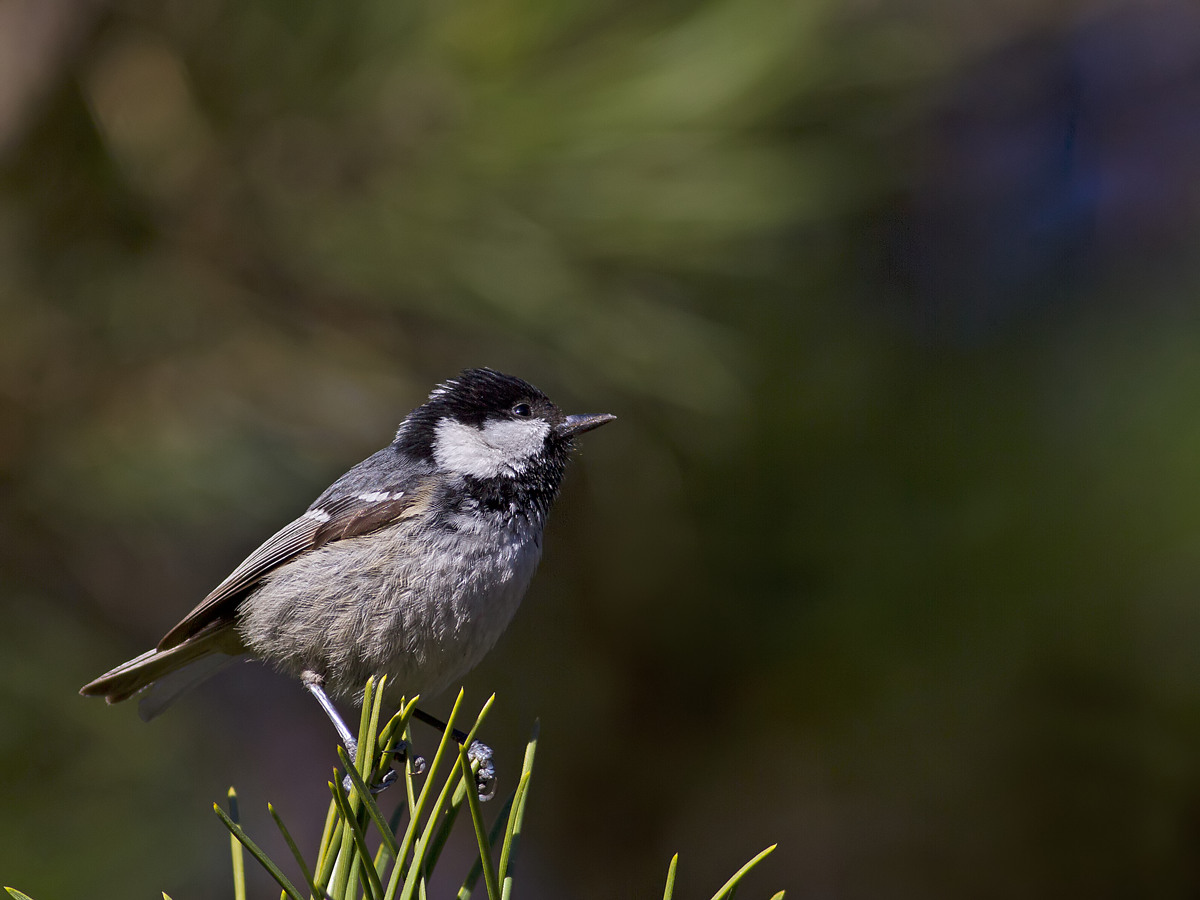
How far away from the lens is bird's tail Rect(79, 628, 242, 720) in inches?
49.4

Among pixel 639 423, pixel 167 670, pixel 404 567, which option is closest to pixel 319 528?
pixel 404 567

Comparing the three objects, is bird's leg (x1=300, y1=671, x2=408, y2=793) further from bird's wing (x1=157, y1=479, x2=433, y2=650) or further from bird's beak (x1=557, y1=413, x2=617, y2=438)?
bird's beak (x1=557, y1=413, x2=617, y2=438)

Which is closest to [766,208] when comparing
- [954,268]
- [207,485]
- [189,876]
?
[954,268]

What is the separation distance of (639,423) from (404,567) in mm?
415

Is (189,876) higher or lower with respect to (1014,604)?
lower

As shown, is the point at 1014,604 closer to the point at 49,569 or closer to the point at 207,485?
the point at 207,485

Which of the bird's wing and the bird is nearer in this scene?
the bird

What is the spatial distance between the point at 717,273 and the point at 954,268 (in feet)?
1.88

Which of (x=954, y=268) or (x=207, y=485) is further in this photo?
(x=954, y=268)

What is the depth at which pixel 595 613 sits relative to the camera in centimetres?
146

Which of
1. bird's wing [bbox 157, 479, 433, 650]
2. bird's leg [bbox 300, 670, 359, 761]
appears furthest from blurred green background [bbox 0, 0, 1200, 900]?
bird's leg [bbox 300, 670, 359, 761]

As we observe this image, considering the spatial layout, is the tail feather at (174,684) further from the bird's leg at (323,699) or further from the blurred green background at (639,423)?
the bird's leg at (323,699)

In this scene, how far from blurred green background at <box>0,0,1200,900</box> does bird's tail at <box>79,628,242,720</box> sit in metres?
0.07

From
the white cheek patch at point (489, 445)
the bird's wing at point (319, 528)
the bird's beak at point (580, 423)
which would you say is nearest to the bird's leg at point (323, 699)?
the bird's wing at point (319, 528)
